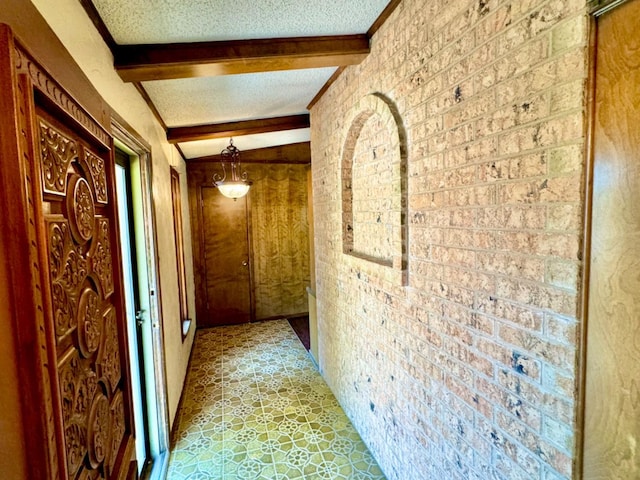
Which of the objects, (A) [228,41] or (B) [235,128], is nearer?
(A) [228,41]

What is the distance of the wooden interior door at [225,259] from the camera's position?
4.91 metres

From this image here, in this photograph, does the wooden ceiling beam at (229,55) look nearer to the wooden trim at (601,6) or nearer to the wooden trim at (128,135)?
the wooden trim at (128,135)

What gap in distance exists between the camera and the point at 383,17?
172 centimetres

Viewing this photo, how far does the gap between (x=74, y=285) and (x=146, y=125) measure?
6.02ft

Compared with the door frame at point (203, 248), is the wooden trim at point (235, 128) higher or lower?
higher

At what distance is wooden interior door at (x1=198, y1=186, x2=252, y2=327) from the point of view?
4914mm

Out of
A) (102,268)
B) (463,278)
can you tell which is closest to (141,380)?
(102,268)

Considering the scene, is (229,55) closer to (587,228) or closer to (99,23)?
(99,23)

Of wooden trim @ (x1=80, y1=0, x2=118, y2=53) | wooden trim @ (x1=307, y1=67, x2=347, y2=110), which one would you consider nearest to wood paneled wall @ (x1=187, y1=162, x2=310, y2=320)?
wooden trim @ (x1=307, y1=67, x2=347, y2=110)

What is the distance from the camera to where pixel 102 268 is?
1.02m

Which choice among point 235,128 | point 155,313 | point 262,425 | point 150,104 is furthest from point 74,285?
point 235,128

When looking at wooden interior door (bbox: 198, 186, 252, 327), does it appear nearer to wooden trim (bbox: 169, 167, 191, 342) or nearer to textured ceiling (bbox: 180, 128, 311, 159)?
textured ceiling (bbox: 180, 128, 311, 159)

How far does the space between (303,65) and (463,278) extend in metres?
1.53

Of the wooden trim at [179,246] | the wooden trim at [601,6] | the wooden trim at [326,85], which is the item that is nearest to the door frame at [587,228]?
the wooden trim at [601,6]
